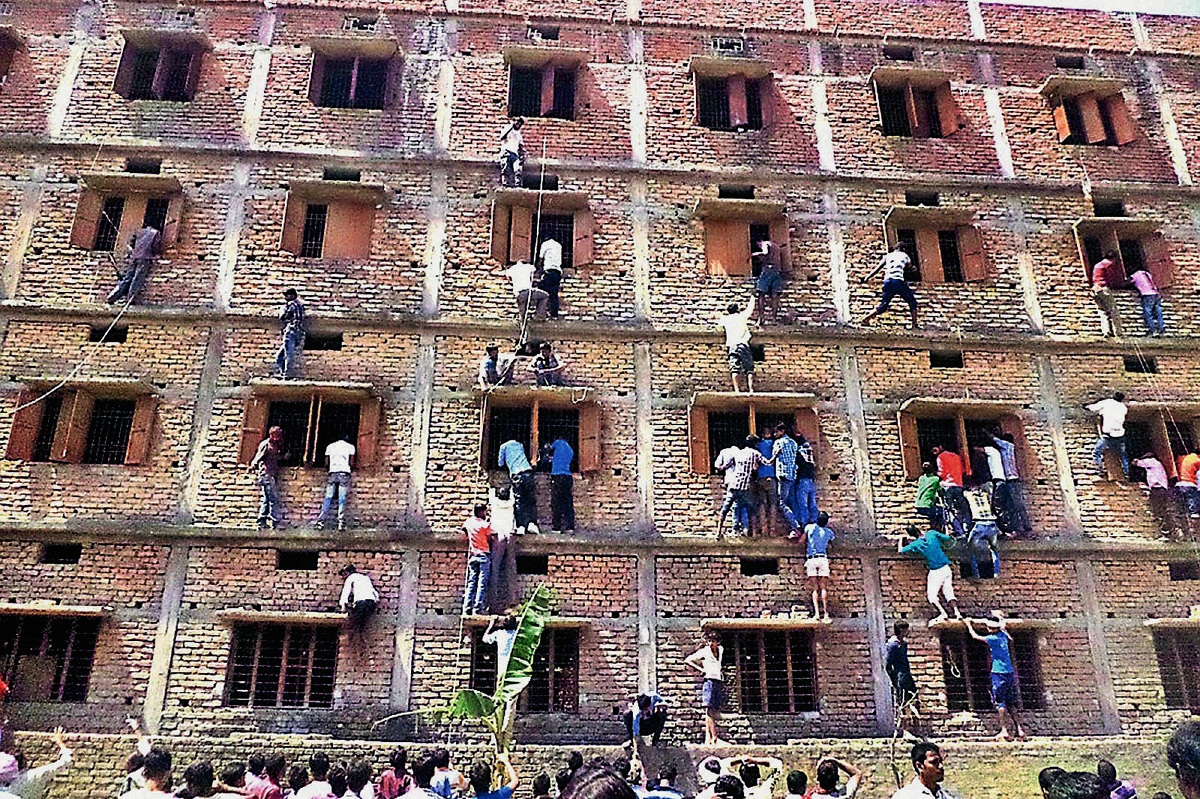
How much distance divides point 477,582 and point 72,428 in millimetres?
6040

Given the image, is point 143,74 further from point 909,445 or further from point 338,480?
point 909,445

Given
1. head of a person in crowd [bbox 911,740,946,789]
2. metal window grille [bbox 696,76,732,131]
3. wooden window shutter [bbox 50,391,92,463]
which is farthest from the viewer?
metal window grille [bbox 696,76,732,131]

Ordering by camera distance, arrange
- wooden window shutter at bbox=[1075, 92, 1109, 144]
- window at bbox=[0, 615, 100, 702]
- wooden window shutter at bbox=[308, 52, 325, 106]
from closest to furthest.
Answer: window at bbox=[0, 615, 100, 702] < wooden window shutter at bbox=[308, 52, 325, 106] < wooden window shutter at bbox=[1075, 92, 1109, 144]

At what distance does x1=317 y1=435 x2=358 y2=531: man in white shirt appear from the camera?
11703mm

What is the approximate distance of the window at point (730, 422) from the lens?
12.5 meters

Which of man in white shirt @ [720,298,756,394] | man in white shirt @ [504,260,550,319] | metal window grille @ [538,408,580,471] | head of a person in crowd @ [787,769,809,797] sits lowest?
head of a person in crowd @ [787,769,809,797]

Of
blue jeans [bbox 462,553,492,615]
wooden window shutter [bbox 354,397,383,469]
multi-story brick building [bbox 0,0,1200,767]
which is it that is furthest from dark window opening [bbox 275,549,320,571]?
blue jeans [bbox 462,553,492,615]

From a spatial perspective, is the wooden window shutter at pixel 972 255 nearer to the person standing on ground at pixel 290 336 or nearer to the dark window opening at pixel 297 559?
the person standing on ground at pixel 290 336

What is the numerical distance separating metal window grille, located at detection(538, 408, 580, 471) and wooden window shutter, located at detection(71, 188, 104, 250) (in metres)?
7.43

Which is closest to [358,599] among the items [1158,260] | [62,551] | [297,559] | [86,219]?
[297,559]

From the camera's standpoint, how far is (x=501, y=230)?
1364 cm

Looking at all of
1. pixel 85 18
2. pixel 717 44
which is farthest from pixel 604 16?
pixel 85 18

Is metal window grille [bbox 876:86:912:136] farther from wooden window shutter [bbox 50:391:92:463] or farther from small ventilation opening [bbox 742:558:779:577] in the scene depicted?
wooden window shutter [bbox 50:391:92:463]

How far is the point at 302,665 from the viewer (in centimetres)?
1120
